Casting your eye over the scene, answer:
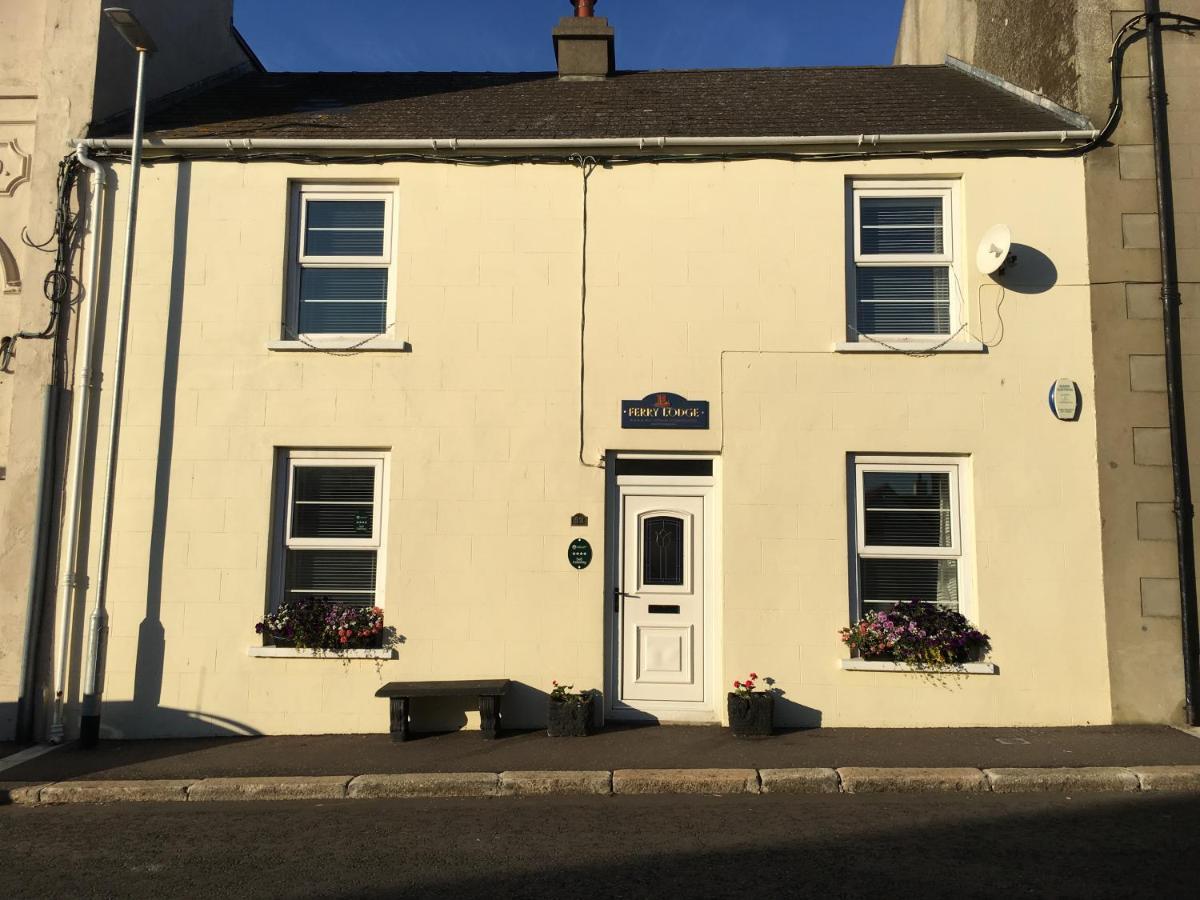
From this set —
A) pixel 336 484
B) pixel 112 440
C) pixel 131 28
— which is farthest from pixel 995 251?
pixel 112 440

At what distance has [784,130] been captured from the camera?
8711 millimetres

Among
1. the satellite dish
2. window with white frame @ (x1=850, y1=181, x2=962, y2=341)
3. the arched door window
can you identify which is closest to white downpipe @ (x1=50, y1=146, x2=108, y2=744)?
the arched door window

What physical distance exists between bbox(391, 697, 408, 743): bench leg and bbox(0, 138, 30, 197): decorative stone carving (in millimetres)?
6079

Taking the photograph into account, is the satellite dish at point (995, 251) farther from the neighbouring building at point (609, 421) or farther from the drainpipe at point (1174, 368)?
the drainpipe at point (1174, 368)

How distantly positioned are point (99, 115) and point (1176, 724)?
11278 mm

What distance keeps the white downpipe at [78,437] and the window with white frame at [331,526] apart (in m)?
1.75

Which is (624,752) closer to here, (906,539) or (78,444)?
(906,539)

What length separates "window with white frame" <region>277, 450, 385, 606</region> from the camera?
8.24 m

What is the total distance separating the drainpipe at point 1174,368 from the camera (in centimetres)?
760

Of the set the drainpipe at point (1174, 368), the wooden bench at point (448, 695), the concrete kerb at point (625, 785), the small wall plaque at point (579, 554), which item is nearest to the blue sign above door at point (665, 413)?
the small wall plaque at point (579, 554)

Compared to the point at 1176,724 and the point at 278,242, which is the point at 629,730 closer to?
the point at 1176,724

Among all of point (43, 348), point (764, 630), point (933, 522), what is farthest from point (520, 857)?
point (43, 348)

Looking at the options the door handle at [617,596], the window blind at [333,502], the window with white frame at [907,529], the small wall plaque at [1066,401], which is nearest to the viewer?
the small wall plaque at [1066,401]

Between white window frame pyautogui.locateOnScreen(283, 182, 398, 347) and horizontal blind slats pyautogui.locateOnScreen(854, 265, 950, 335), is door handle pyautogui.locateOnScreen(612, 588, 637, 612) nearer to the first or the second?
white window frame pyautogui.locateOnScreen(283, 182, 398, 347)
